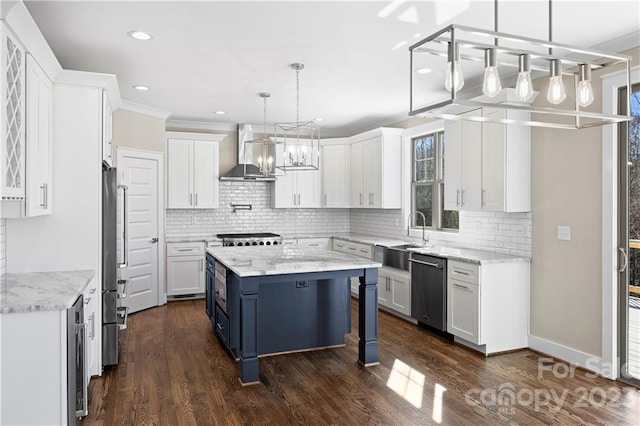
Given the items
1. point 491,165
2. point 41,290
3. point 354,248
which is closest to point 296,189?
point 354,248

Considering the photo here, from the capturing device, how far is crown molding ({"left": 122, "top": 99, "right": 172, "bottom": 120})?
5.81 m

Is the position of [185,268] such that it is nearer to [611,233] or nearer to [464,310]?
[464,310]

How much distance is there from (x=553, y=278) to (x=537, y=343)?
2.22 feet

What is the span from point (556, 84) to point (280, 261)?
2.81 m


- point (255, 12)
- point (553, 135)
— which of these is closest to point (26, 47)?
point (255, 12)

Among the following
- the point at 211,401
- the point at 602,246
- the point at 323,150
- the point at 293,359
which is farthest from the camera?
the point at 323,150

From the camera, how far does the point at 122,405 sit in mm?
3287

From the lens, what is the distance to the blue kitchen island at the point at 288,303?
12.1 feet

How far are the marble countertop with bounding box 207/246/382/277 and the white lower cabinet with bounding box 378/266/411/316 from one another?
1220mm

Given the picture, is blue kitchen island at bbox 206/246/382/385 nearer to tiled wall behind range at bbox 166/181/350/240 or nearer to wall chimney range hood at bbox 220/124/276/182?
wall chimney range hood at bbox 220/124/276/182

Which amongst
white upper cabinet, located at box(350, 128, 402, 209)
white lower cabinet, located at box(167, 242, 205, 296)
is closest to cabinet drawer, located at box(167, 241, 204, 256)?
white lower cabinet, located at box(167, 242, 205, 296)

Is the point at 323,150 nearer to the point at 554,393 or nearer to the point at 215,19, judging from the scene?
the point at 215,19

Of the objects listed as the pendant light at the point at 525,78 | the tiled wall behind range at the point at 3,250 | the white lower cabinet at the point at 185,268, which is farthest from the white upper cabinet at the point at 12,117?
the white lower cabinet at the point at 185,268

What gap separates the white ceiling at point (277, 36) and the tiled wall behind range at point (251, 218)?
2.45 metres
